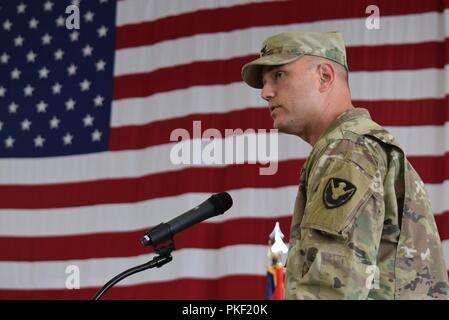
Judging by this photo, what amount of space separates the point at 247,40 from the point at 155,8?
2.34ft

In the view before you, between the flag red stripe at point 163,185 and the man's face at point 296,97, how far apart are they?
281 cm

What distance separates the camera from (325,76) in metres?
1.94

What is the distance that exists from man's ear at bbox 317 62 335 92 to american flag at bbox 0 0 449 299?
9.11 ft

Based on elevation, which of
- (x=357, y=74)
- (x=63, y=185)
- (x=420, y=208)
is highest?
(x=357, y=74)

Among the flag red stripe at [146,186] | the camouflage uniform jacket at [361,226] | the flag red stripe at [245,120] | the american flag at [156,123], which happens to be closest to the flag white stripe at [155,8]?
the american flag at [156,123]

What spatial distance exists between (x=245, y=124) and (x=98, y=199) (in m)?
1.08

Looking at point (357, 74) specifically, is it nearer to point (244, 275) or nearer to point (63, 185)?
point (244, 275)

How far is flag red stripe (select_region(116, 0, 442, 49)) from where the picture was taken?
4.93 metres

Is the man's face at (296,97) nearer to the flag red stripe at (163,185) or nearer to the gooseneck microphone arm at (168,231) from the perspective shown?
the gooseneck microphone arm at (168,231)

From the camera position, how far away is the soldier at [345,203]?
160cm

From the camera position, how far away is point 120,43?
5.73 metres

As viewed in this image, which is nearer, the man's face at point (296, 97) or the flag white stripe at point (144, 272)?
the man's face at point (296, 97)

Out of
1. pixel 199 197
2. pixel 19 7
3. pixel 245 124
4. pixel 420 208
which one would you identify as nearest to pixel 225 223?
pixel 199 197

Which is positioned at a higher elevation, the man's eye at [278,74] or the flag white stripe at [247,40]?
the flag white stripe at [247,40]
